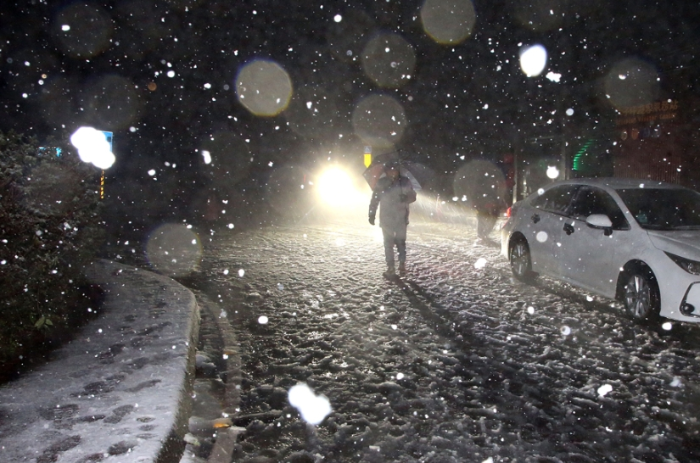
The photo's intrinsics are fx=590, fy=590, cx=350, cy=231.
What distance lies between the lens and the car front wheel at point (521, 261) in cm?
898

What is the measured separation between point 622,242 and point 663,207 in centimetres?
85

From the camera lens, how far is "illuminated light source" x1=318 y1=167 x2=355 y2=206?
2652 centimetres

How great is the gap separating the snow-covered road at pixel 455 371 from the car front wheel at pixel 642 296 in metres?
0.18

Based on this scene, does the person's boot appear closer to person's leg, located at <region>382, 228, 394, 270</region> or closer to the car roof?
person's leg, located at <region>382, 228, 394, 270</region>

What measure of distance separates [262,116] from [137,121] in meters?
17.3

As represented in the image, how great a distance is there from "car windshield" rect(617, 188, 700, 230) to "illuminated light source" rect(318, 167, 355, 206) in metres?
18.9

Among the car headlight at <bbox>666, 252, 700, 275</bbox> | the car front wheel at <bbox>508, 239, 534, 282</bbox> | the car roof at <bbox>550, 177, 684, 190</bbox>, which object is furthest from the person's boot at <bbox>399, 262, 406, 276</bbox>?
the car headlight at <bbox>666, 252, 700, 275</bbox>

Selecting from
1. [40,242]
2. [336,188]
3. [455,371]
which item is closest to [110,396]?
[40,242]

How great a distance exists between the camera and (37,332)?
562cm

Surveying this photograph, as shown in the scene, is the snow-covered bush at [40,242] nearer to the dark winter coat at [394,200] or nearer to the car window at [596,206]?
the dark winter coat at [394,200]

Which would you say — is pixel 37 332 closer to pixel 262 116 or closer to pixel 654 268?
pixel 654 268

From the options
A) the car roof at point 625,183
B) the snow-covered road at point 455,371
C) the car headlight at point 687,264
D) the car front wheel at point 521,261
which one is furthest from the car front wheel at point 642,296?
the car front wheel at point 521,261

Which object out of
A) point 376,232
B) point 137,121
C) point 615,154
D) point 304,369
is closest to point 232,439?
point 304,369

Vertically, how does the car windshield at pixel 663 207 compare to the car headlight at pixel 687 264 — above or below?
above
